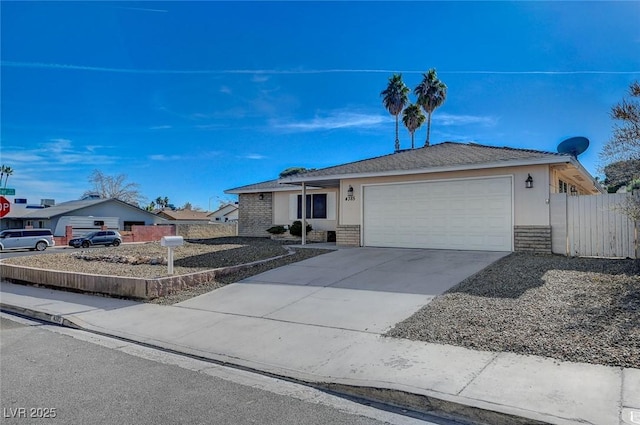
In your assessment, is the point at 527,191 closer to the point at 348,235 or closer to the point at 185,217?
the point at 348,235

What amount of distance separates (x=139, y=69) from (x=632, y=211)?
18537 mm

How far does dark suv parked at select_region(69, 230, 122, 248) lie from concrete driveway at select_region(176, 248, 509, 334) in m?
22.6

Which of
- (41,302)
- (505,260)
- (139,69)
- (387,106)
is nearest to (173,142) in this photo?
(139,69)

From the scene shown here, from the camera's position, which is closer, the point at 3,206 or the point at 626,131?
the point at 626,131

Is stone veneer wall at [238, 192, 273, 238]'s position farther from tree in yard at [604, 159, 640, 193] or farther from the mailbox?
tree in yard at [604, 159, 640, 193]

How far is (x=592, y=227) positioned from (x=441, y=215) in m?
4.10

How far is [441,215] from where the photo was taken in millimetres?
12867

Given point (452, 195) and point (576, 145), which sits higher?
point (576, 145)

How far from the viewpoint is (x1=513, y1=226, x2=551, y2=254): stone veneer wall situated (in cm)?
1115

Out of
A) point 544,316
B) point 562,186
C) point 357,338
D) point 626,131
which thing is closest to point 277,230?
point 562,186

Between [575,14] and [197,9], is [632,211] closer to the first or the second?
[575,14]

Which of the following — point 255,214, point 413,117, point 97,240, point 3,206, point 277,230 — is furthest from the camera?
point 413,117

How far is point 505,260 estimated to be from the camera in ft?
33.2

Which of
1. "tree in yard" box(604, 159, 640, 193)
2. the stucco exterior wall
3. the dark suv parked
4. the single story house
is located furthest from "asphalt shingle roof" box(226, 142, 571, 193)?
the single story house
